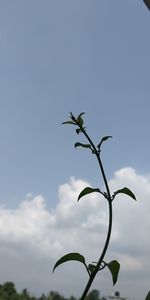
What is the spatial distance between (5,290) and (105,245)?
90.8 metres

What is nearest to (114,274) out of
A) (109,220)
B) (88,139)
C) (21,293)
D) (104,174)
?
(109,220)

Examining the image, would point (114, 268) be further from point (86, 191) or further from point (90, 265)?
point (86, 191)

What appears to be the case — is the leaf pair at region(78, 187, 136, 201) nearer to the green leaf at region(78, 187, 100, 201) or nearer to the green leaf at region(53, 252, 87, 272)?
the green leaf at region(78, 187, 100, 201)

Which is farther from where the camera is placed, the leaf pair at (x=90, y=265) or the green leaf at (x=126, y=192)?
the green leaf at (x=126, y=192)

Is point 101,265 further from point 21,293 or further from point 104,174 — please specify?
point 21,293

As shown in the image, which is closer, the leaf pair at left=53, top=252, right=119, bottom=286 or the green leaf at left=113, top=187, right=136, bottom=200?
the leaf pair at left=53, top=252, right=119, bottom=286

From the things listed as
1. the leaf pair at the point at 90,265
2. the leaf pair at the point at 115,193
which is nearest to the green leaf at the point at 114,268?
the leaf pair at the point at 90,265

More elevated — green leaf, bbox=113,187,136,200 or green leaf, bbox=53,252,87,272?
green leaf, bbox=113,187,136,200

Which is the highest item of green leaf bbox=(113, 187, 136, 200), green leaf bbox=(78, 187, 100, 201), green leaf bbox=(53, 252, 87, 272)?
green leaf bbox=(78, 187, 100, 201)

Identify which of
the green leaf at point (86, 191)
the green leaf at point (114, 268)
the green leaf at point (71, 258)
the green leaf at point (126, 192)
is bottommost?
the green leaf at point (114, 268)

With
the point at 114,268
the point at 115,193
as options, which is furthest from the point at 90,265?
the point at 115,193

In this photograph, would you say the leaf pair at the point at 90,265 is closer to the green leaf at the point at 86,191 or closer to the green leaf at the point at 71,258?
the green leaf at the point at 71,258

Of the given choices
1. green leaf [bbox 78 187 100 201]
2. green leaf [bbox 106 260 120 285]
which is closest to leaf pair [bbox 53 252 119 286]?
green leaf [bbox 106 260 120 285]

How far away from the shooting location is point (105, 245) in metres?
1.23
